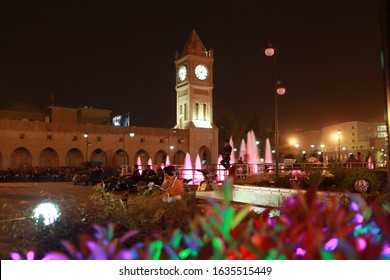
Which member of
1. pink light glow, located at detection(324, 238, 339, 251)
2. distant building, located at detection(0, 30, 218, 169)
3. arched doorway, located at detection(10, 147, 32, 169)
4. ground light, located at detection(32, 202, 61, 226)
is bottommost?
ground light, located at detection(32, 202, 61, 226)

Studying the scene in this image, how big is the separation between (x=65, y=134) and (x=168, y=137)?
15.8 metres

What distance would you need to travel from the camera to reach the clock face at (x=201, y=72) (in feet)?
217

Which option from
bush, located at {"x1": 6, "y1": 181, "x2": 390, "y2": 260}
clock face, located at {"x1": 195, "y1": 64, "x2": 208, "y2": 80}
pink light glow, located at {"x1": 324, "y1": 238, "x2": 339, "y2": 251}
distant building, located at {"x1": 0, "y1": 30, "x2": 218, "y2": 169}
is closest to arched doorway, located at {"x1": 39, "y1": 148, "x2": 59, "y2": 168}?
distant building, located at {"x1": 0, "y1": 30, "x2": 218, "y2": 169}

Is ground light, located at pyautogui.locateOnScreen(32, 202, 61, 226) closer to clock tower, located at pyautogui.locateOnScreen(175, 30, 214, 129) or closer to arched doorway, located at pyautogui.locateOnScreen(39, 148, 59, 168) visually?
arched doorway, located at pyautogui.locateOnScreen(39, 148, 59, 168)

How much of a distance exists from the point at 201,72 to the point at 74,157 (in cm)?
2721

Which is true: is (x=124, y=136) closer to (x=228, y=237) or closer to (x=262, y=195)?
(x=262, y=195)

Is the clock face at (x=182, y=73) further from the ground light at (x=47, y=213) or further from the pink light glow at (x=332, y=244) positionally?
the pink light glow at (x=332, y=244)

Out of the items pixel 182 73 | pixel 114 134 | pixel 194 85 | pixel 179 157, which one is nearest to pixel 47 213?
pixel 114 134

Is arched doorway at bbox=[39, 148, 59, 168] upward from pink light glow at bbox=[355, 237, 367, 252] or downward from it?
upward

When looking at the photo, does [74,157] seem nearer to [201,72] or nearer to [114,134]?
[114,134]

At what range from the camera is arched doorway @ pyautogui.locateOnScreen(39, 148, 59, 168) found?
158ft

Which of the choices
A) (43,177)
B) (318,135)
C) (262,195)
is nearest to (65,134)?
(43,177)

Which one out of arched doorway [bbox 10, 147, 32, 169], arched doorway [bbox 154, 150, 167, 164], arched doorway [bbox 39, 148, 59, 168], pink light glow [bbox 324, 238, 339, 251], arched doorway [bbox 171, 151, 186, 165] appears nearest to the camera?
pink light glow [bbox 324, 238, 339, 251]

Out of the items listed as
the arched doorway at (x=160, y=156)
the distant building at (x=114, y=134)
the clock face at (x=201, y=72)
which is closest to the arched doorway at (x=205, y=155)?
the distant building at (x=114, y=134)
